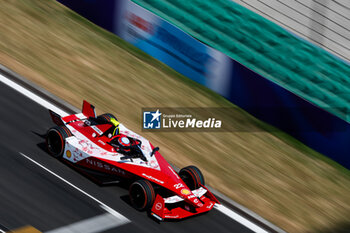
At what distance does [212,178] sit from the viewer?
1415 centimetres

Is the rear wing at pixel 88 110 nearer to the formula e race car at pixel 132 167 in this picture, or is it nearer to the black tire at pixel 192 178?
the formula e race car at pixel 132 167

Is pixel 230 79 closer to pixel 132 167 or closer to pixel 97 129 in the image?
pixel 97 129

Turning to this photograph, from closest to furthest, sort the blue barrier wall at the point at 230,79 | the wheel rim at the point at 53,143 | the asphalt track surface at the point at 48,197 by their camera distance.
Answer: the asphalt track surface at the point at 48,197, the wheel rim at the point at 53,143, the blue barrier wall at the point at 230,79

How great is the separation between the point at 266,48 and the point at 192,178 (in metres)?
6.10

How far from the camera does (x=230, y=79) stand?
1681 cm

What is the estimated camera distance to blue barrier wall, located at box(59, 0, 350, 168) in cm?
1602

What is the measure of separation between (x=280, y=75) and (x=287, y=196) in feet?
13.3

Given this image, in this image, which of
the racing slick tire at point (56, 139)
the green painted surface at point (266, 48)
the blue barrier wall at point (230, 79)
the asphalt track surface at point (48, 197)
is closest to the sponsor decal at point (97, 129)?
the racing slick tire at point (56, 139)

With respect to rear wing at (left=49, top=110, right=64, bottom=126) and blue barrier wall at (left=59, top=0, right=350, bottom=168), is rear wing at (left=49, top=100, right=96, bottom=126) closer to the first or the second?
rear wing at (left=49, top=110, right=64, bottom=126)

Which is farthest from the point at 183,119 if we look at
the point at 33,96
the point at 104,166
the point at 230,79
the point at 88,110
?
the point at 104,166

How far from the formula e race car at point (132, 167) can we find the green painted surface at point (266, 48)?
5.47 metres

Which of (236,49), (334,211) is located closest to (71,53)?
(236,49)

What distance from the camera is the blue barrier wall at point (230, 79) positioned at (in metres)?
16.0

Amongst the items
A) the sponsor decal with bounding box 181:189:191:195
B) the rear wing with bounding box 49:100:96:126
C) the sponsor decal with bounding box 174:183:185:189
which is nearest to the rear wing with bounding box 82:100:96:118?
the rear wing with bounding box 49:100:96:126
